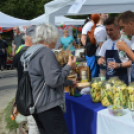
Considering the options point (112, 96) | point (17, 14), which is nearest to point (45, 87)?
point (112, 96)

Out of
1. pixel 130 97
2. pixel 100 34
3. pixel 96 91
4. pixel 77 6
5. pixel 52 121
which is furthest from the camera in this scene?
pixel 100 34

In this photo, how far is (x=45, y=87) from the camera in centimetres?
177

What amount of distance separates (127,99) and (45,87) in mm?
742

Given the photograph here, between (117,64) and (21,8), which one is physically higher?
(21,8)

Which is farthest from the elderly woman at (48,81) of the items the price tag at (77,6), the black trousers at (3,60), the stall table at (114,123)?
the black trousers at (3,60)

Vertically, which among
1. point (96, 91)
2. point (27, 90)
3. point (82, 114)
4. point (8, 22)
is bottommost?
point (82, 114)

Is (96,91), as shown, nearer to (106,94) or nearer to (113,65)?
(106,94)

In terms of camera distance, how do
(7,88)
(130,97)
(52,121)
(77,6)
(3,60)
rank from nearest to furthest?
(52,121) < (130,97) < (77,6) < (7,88) < (3,60)

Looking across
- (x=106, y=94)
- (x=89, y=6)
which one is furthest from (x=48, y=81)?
(x=89, y=6)

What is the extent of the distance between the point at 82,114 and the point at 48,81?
2.28 ft

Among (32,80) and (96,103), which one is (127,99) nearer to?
(96,103)

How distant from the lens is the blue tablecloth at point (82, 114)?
6.93ft

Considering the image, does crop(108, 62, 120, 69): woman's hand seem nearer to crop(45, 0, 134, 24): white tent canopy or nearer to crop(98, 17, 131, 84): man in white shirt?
crop(98, 17, 131, 84): man in white shirt

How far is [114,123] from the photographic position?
1.84m
